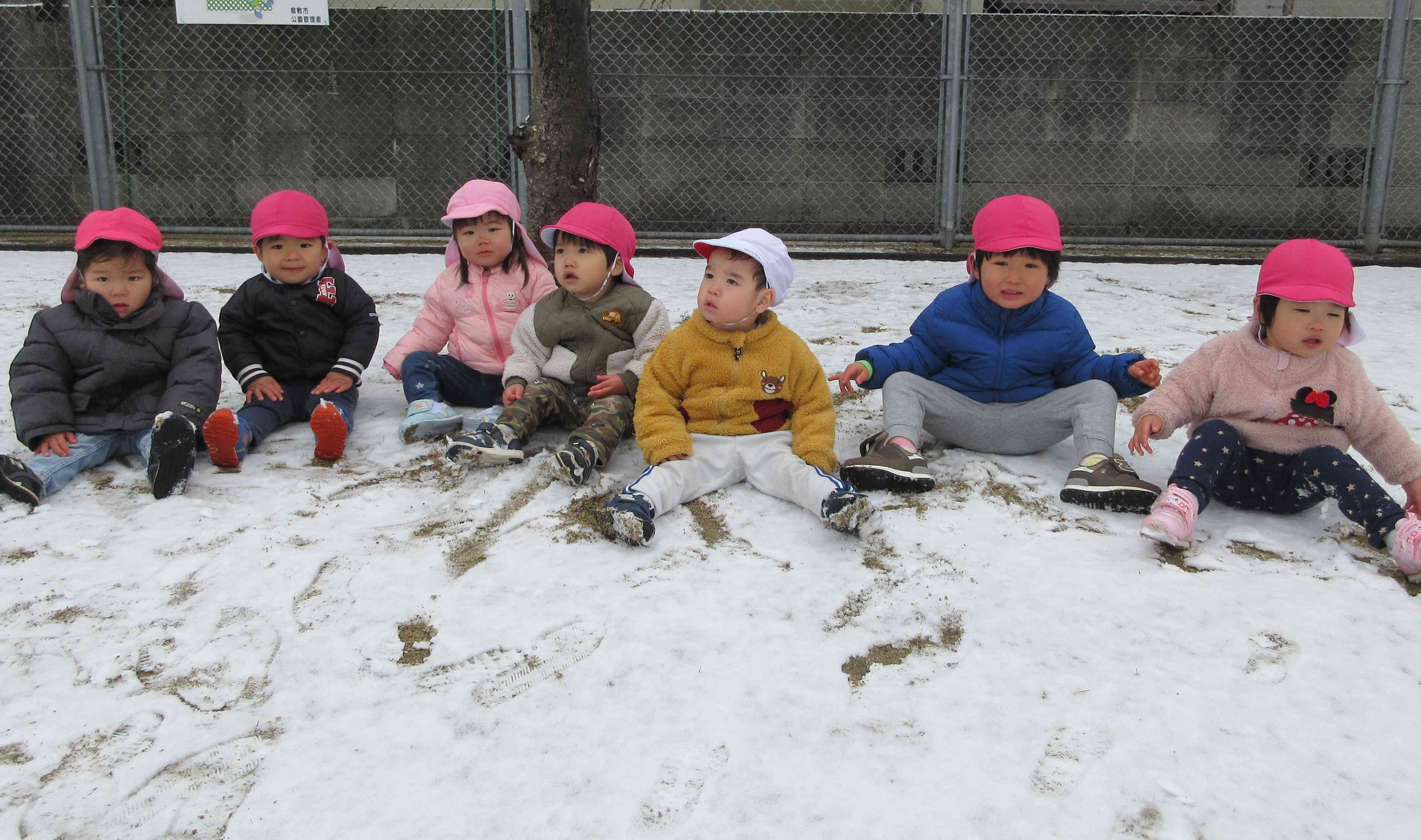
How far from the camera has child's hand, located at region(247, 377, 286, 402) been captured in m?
3.08

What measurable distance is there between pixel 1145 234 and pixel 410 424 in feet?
21.5

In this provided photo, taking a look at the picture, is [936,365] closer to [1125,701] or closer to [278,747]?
[1125,701]

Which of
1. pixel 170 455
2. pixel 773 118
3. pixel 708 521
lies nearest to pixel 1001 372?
pixel 708 521

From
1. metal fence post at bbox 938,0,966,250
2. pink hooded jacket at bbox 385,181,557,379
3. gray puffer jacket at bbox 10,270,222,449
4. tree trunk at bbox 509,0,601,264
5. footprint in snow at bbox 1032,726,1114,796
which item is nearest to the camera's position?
footprint in snow at bbox 1032,726,1114,796

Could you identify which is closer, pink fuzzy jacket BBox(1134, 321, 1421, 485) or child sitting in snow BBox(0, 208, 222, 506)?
pink fuzzy jacket BBox(1134, 321, 1421, 485)

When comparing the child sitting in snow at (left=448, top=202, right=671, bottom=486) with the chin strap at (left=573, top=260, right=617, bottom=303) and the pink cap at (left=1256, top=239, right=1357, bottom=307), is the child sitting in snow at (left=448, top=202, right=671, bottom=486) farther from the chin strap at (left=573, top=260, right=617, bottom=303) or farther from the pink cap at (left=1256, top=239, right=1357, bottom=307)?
the pink cap at (left=1256, top=239, right=1357, bottom=307)

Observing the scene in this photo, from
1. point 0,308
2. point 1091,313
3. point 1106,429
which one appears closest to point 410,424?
point 1106,429

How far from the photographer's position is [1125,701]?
1.71 metres

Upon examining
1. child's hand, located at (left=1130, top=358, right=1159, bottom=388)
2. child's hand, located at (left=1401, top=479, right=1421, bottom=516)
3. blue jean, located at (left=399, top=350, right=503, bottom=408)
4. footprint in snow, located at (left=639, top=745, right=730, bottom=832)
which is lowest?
footprint in snow, located at (left=639, top=745, right=730, bottom=832)

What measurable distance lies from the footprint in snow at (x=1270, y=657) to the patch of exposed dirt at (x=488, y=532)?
1.53 metres

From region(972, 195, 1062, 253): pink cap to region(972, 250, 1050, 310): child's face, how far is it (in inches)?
1.5

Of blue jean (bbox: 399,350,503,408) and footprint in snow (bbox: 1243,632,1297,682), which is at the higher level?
blue jean (bbox: 399,350,503,408)

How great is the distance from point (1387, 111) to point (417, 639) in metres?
7.59

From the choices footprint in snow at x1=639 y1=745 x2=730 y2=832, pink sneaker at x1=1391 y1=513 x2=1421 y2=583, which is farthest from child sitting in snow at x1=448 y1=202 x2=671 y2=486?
pink sneaker at x1=1391 y1=513 x2=1421 y2=583
